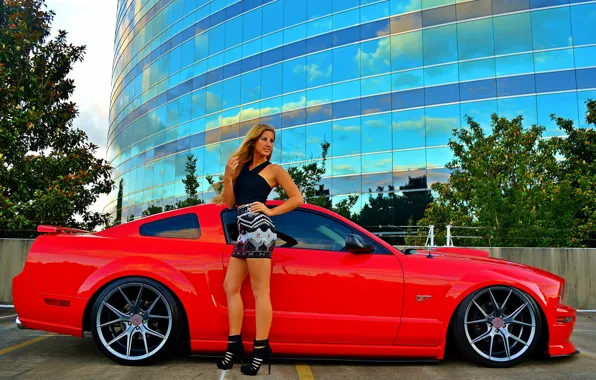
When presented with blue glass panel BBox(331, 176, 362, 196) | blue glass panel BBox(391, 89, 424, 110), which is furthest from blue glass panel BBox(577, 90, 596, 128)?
blue glass panel BBox(331, 176, 362, 196)

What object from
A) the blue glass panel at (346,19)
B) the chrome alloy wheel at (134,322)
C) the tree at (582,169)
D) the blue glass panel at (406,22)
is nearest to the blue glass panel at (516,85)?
the tree at (582,169)

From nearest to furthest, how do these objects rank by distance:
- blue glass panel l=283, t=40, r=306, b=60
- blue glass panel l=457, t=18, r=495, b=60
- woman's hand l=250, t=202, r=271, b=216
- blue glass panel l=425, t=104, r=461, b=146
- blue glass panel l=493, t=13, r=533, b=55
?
1. woman's hand l=250, t=202, r=271, b=216
2. blue glass panel l=493, t=13, r=533, b=55
3. blue glass panel l=457, t=18, r=495, b=60
4. blue glass panel l=425, t=104, r=461, b=146
5. blue glass panel l=283, t=40, r=306, b=60

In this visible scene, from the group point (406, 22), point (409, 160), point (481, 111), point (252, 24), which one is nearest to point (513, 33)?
point (481, 111)

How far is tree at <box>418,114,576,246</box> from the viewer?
36.9 feet

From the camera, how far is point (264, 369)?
3592mm

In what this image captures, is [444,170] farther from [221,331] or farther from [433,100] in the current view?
[221,331]

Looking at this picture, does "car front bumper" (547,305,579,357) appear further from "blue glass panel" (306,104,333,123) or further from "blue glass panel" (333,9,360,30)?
"blue glass panel" (333,9,360,30)

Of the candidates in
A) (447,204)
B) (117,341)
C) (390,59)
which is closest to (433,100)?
(390,59)

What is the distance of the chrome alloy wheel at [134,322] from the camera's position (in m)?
3.71

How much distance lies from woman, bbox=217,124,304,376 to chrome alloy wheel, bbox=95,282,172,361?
607 millimetres

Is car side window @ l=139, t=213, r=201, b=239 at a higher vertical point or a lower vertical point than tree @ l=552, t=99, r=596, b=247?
lower

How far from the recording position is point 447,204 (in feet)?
58.0

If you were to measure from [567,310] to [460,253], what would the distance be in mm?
1048

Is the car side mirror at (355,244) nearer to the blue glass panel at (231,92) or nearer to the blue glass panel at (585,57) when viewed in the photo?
the blue glass panel at (585,57)
